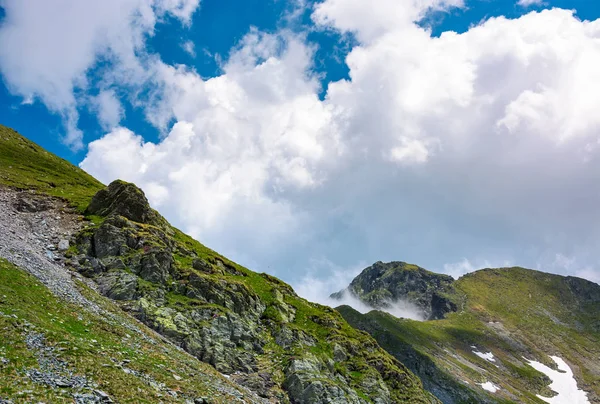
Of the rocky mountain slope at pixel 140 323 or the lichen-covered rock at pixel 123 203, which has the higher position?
the lichen-covered rock at pixel 123 203

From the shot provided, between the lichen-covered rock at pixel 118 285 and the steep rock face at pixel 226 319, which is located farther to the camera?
the lichen-covered rock at pixel 118 285

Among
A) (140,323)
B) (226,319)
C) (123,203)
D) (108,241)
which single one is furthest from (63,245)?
(226,319)

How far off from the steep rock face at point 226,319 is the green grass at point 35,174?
→ 1833 centimetres

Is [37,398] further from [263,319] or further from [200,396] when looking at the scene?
[263,319]

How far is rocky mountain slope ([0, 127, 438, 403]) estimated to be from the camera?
1057 inches

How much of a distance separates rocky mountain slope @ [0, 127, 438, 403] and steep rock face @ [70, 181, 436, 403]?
0.23m

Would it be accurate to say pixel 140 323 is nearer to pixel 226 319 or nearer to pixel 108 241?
pixel 226 319

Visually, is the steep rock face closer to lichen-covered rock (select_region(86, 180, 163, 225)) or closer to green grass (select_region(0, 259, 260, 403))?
lichen-covered rock (select_region(86, 180, 163, 225))

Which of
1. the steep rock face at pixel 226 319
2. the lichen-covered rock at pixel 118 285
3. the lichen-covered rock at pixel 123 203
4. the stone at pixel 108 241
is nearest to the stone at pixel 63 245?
the steep rock face at pixel 226 319

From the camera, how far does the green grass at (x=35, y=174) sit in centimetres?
9082

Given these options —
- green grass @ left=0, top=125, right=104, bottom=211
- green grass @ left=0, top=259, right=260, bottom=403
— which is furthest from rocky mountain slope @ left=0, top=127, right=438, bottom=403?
green grass @ left=0, top=125, right=104, bottom=211

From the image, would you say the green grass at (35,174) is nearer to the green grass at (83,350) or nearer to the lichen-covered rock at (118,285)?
the lichen-covered rock at (118,285)

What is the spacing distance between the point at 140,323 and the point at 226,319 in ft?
51.6


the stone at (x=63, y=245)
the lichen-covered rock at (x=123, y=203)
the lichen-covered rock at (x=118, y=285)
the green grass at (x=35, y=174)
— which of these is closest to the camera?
the lichen-covered rock at (x=118, y=285)
